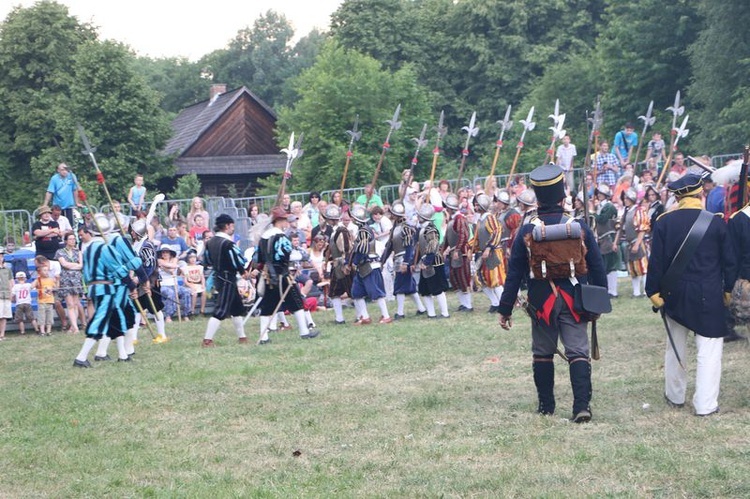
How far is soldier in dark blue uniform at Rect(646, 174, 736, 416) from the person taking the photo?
30.2ft

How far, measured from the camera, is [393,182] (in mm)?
29266

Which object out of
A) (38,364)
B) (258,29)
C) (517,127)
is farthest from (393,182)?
(258,29)

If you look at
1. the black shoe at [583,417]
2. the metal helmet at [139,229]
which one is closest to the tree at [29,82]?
the metal helmet at [139,229]

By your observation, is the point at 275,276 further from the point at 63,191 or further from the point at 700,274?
the point at 700,274

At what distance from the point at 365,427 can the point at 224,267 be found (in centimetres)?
603

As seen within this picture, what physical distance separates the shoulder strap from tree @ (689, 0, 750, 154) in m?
22.7

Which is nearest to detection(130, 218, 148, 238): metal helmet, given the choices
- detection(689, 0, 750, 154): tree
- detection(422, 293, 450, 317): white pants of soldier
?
detection(422, 293, 450, 317): white pants of soldier

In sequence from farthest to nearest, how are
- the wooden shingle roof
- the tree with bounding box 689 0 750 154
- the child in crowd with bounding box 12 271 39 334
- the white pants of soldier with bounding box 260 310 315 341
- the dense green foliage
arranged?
the wooden shingle roof, the tree with bounding box 689 0 750 154, the dense green foliage, the child in crowd with bounding box 12 271 39 334, the white pants of soldier with bounding box 260 310 315 341

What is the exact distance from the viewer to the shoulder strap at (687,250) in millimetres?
9227

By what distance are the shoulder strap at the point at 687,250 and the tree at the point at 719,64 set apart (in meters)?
22.7

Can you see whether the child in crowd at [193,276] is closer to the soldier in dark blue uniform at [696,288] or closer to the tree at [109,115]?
the soldier in dark blue uniform at [696,288]

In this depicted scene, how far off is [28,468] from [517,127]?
110 feet

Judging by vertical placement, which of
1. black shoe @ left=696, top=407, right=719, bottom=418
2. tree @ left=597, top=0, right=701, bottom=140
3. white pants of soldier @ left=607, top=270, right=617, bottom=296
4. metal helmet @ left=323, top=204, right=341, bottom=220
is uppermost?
tree @ left=597, top=0, right=701, bottom=140

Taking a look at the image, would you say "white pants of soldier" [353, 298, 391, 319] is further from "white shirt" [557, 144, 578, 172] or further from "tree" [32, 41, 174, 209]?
"tree" [32, 41, 174, 209]
